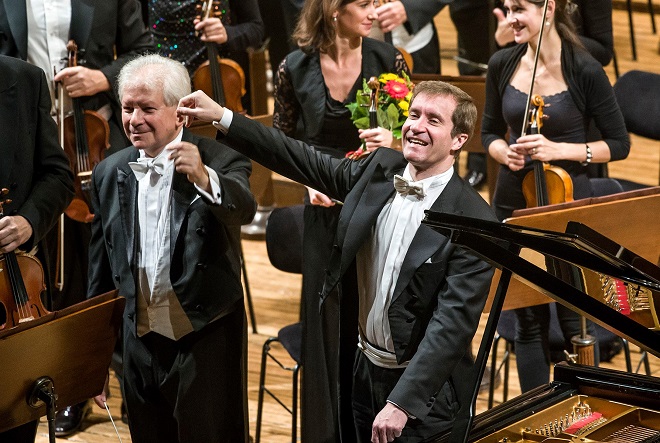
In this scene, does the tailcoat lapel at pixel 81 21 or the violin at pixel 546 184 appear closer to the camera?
the violin at pixel 546 184

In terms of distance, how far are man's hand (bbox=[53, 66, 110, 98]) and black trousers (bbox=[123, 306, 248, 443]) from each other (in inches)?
43.5

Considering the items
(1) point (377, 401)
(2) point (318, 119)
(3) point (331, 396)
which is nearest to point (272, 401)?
(3) point (331, 396)

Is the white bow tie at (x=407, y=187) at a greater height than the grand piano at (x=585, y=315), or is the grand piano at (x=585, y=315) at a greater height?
the white bow tie at (x=407, y=187)

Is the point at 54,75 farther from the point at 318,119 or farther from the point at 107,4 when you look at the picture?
the point at 318,119

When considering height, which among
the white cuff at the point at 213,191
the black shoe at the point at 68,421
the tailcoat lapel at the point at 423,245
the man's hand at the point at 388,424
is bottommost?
the black shoe at the point at 68,421

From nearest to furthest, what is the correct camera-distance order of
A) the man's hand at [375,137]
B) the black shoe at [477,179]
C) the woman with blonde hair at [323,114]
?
the man's hand at [375,137] < the woman with blonde hair at [323,114] < the black shoe at [477,179]

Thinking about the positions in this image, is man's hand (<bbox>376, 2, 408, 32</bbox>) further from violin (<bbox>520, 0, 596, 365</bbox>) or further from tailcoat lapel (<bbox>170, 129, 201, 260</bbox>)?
tailcoat lapel (<bbox>170, 129, 201, 260</bbox>)

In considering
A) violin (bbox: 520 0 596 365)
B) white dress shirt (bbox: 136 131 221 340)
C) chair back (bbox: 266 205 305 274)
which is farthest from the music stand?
violin (bbox: 520 0 596 365)

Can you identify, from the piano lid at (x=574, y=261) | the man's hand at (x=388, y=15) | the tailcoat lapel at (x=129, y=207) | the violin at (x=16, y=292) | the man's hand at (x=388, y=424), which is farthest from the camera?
the man's hand at (x=388, y=15)

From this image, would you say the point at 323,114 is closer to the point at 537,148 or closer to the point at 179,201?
the point at 537,148

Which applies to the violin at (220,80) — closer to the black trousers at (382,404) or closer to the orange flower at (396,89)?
the orange flower at (396,89)

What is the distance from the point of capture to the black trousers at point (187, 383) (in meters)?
3.16

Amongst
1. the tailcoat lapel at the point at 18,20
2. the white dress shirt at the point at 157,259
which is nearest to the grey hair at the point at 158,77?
the white dress shirt at the point at 157,259

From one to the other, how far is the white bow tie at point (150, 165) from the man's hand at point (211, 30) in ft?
5.10
